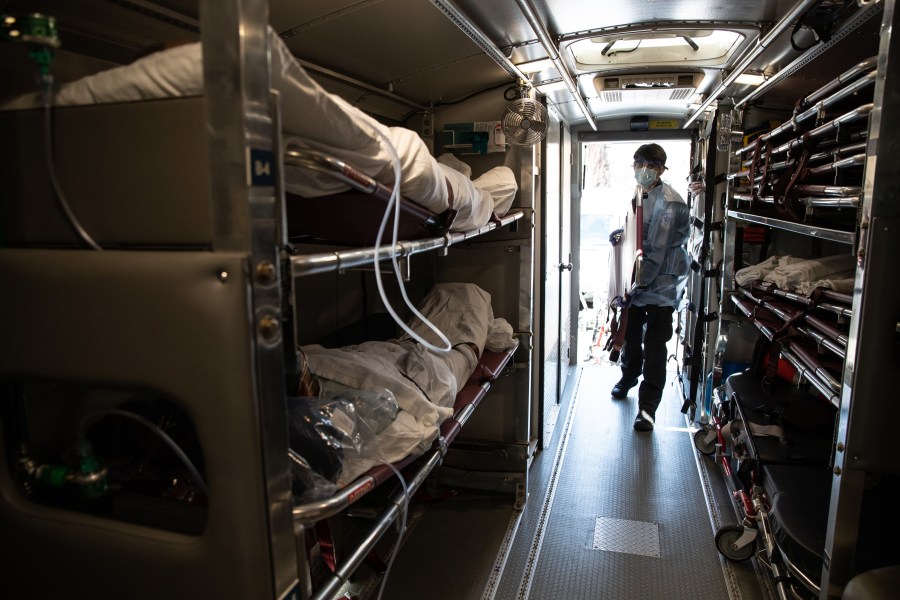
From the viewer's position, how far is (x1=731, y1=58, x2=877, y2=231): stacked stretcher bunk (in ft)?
6.95

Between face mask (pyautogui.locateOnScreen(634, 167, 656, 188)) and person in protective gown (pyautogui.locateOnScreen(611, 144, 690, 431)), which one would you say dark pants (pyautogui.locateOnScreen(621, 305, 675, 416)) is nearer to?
person in protective gown (pyautogui.locateOnScreen(611, 144, 690, 431))

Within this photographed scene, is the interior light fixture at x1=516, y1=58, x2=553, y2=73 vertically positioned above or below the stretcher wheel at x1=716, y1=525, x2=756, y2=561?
above

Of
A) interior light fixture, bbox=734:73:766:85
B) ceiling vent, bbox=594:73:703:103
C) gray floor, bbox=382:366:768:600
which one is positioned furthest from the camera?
ceiling vent, bbox=594:73:703:103

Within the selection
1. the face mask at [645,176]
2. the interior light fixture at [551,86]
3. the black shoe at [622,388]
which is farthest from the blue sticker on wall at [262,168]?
the black shoe at [622,388]

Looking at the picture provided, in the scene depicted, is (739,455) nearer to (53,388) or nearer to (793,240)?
(793,240)

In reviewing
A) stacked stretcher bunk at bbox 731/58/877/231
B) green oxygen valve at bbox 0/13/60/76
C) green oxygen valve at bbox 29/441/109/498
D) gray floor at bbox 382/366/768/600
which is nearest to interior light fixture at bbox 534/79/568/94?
stacked stretcher bunk at bbox 731/58/877/231

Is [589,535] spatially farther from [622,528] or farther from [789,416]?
[789,416]

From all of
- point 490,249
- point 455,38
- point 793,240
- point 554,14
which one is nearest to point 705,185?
point 793,240

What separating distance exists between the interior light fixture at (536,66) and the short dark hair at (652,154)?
84.8 inches

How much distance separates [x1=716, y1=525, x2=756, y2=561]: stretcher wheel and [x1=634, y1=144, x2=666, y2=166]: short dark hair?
3.16 m

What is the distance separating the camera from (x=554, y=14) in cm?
267

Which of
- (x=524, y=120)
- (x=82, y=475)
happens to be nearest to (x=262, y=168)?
A: (x=82, y=475)

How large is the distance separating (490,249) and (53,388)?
2632mm

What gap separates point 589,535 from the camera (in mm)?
3344
